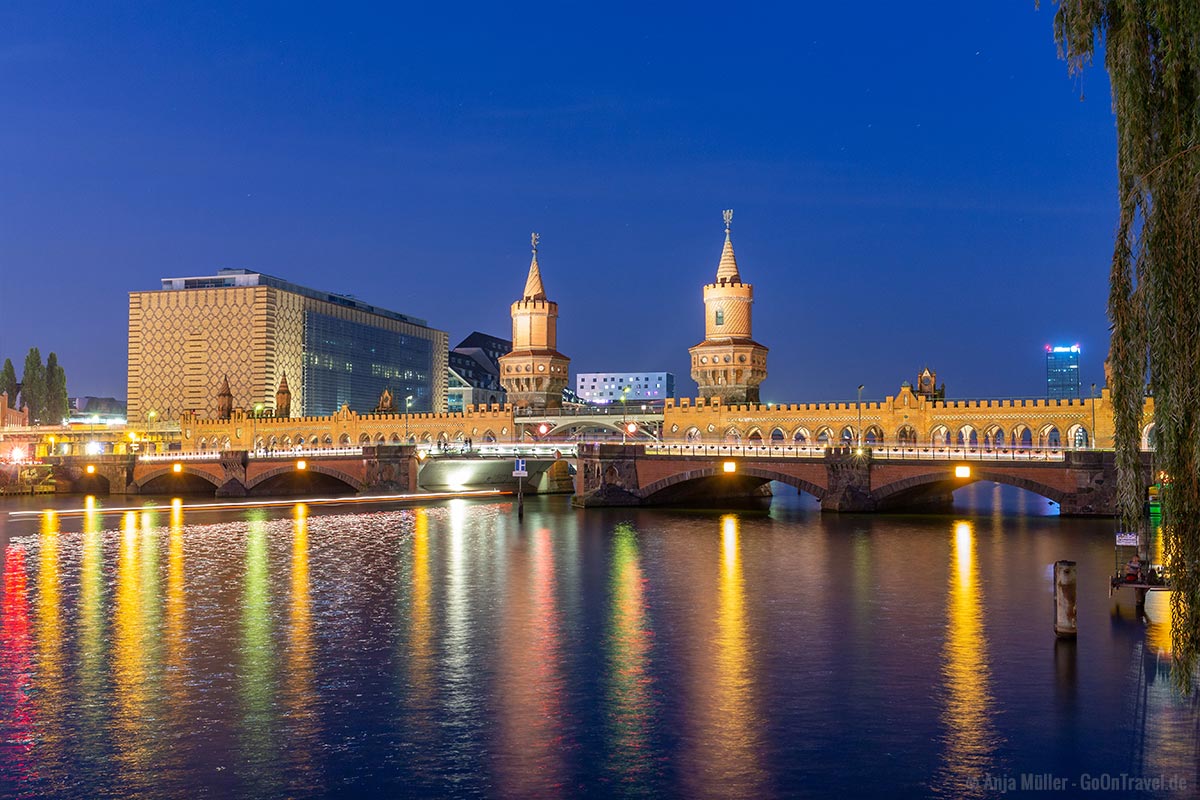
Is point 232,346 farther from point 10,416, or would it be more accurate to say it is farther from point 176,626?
point 176,626

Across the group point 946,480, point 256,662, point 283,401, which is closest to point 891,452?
point 946,480

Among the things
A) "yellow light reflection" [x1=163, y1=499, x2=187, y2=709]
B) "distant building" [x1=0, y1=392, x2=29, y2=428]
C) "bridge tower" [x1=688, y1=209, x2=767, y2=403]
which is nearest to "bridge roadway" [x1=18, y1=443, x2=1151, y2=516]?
"bridge tower" [x1=688, y1=209, x2=767, y2=403]

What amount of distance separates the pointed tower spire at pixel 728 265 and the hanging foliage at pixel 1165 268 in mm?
85622

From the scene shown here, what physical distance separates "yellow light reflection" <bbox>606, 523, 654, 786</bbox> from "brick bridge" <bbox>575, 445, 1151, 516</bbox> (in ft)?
87.5

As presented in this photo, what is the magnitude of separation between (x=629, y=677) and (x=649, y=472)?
49189 millimetres

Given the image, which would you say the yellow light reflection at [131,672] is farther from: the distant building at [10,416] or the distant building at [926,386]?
the distant building at [10,416]

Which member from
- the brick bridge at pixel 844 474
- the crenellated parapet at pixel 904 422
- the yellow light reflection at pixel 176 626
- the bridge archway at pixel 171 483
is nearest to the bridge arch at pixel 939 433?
the crenellated parapet at pixel 904 422

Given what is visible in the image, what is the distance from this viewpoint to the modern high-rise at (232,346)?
15375 centimetres

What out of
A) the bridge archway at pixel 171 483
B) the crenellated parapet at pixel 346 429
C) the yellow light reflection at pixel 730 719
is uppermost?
the crenellated parapet at pixel 346 429

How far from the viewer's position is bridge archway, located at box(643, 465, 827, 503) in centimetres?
6650

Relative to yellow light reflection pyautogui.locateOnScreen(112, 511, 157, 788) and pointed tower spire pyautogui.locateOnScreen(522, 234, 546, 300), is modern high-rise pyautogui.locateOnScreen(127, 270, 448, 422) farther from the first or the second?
yellow light reflection pyautogui.locateOnScreen(112, 511, 157, 788)

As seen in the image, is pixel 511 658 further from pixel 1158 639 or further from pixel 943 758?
pixel 1158 639

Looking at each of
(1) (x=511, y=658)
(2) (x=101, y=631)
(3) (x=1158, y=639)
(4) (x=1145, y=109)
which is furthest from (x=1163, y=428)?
(2) (x=101, y=631)

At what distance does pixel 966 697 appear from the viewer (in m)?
21.9
